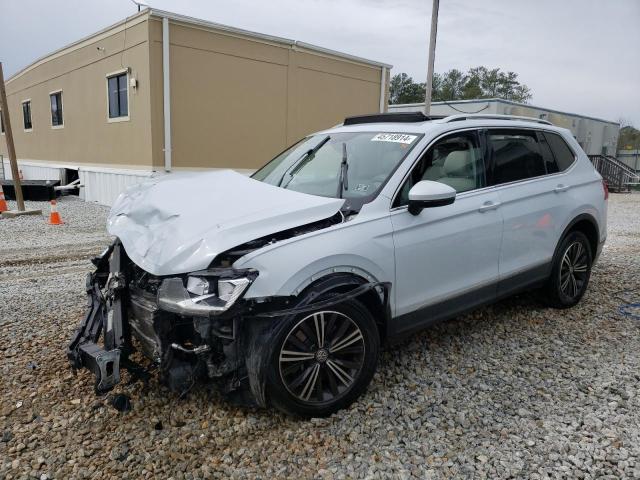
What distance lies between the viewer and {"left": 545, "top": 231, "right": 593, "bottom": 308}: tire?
15.4ft

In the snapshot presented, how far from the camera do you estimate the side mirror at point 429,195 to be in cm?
319

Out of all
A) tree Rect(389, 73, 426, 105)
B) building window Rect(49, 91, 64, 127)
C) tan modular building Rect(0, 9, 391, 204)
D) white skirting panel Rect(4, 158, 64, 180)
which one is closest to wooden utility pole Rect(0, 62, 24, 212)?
tan modular building Rect(0, 9, 391, 204)

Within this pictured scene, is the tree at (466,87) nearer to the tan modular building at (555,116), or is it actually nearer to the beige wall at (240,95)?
the tan modular building at (555,116)

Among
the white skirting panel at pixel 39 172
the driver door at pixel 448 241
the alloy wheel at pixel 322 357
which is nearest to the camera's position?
the alloy wheel at pixel 322 357

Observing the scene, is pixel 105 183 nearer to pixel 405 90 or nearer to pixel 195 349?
pixel 195 349

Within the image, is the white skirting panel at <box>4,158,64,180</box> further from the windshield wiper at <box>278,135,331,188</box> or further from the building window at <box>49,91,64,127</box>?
the windshield wiper at <box>278,135,331,188</box>

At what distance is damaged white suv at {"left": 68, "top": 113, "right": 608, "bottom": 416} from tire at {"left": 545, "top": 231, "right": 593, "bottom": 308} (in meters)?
0.32

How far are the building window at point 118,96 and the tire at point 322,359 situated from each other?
41.1 feet

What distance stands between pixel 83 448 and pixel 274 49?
13.2 m

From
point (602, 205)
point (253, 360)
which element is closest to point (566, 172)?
point (602, 205)

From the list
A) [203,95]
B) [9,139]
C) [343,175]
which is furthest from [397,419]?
[203,95]

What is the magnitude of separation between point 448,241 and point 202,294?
71.9 inches

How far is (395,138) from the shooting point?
148 inches

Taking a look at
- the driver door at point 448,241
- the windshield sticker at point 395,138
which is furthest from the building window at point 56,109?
the driver door at point 448,241
